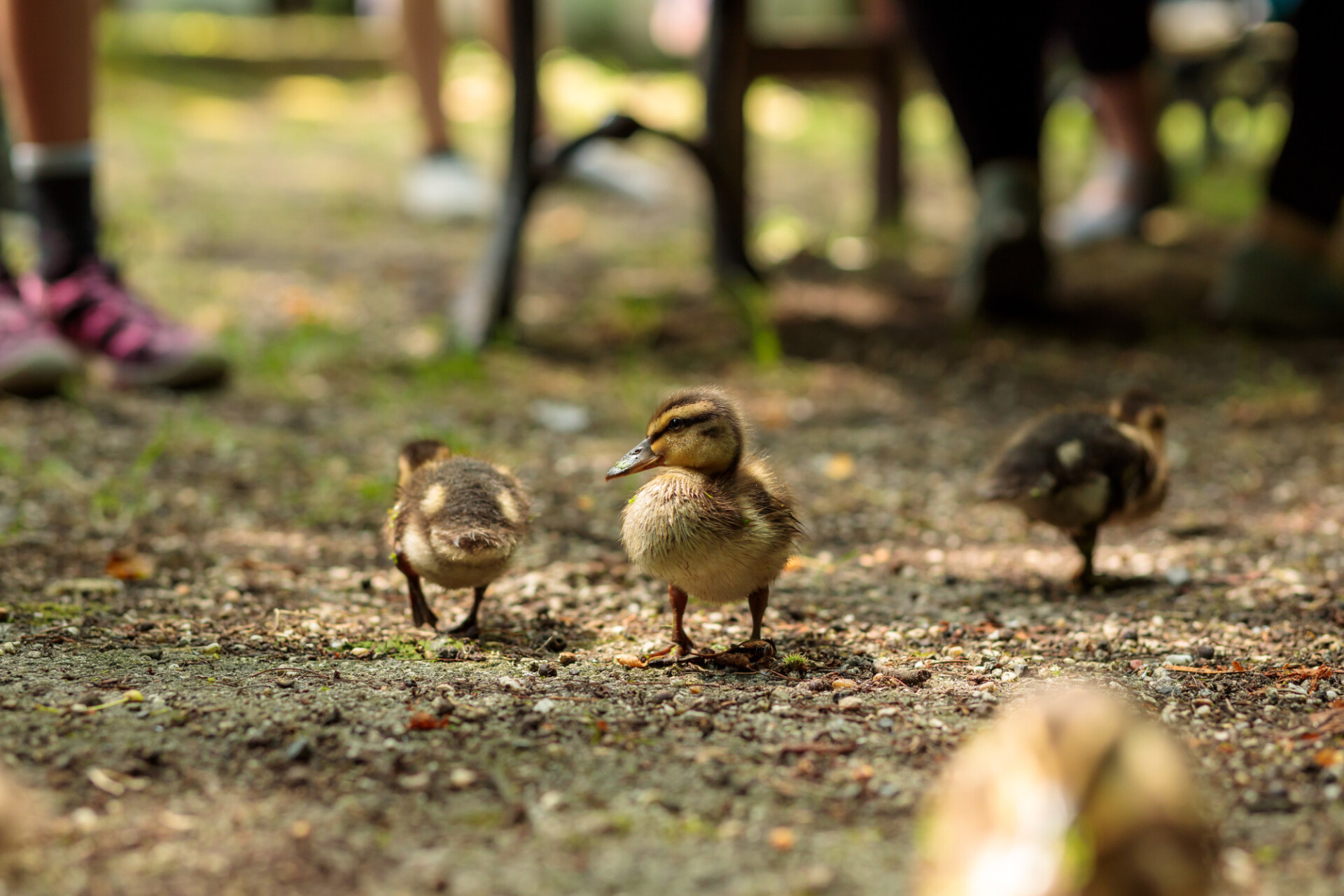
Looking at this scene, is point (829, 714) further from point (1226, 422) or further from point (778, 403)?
point (1226, 422)

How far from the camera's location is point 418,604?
3.37 meters

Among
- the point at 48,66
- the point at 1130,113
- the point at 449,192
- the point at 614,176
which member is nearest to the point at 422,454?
the point at 48,66

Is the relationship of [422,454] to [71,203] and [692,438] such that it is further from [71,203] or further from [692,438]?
[71,203]

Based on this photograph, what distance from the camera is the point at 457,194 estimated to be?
8516 mm

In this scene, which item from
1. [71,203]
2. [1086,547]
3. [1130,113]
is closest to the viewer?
[1086,547]

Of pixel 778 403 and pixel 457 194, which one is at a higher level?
pixel 457 194

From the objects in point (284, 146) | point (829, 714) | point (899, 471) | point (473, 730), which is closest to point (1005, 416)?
point (899, 471)

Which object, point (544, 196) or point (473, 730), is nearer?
point (473, 730)

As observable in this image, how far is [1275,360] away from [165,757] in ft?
17.2

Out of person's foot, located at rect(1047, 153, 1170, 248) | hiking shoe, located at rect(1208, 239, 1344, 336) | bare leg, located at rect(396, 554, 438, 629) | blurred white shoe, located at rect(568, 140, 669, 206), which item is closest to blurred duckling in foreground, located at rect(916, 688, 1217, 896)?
bare leg, located at rect(396, 554, 438, 629)

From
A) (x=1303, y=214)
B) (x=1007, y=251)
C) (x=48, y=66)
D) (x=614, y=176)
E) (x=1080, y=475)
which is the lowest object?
(x=1080, y=475)

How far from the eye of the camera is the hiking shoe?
20.5 ft

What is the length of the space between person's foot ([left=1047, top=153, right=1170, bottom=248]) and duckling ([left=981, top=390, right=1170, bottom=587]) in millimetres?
4647

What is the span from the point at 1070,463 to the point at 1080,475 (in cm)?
5
